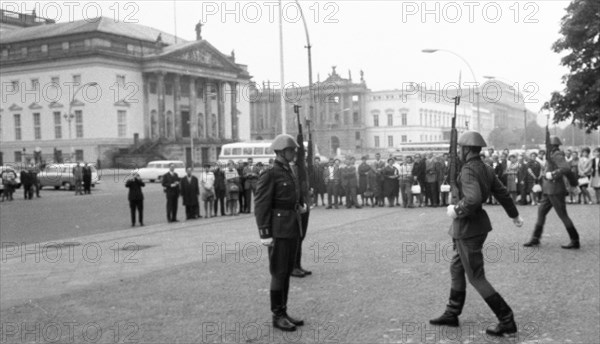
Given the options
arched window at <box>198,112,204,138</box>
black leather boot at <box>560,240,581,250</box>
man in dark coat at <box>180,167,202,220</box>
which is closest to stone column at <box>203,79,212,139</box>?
arched window at <box>198,112,204,138</box>

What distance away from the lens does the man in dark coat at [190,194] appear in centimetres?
2158

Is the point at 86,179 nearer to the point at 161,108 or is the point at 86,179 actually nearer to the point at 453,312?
the point at 453,312

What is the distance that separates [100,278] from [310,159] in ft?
13.3

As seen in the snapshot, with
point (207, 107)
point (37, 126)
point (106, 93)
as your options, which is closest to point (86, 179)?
point (106, 93)

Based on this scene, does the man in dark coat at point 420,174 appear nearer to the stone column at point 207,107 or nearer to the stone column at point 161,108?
the stone column at point 161,108

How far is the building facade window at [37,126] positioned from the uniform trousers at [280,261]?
71.6 metres

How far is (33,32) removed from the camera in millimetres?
75375

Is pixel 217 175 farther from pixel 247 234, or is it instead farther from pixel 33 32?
pixel 33 32

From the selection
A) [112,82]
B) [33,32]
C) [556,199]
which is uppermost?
[33,32]

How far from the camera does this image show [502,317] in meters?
6.82

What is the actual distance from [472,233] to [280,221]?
2047mm

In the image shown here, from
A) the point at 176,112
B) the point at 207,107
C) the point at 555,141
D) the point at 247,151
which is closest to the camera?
the point at 555,141

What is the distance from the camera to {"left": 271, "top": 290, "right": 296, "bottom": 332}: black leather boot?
7.23 metres

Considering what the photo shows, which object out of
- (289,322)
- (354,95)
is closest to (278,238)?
(289,322)
